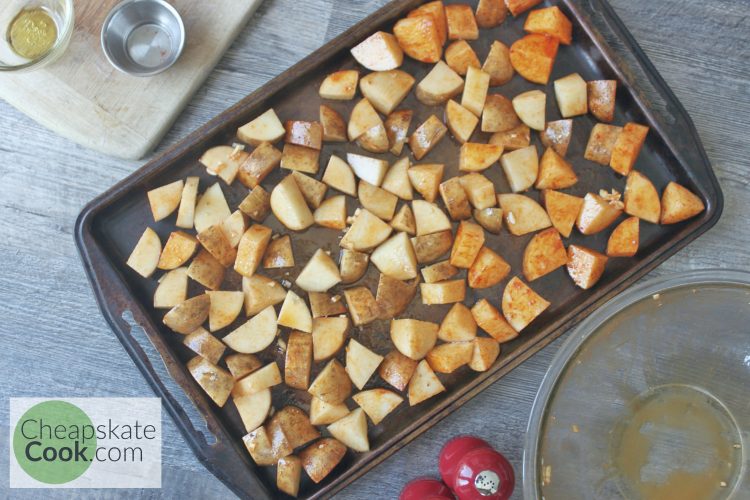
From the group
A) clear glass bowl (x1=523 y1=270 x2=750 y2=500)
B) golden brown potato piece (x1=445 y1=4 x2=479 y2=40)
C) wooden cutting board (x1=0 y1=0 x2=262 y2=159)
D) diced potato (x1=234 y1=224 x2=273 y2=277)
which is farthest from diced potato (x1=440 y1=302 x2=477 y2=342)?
wooden cutting board (x1=0 y1=0 x2=262 y2=159)

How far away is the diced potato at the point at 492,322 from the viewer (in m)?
1.82

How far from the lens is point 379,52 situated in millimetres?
1830

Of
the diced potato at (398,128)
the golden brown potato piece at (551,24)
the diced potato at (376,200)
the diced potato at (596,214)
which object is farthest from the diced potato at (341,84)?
the diced potato at (596,214)

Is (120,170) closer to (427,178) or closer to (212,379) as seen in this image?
(212,379)

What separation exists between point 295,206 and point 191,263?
13.3 inches

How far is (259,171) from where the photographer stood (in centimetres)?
183

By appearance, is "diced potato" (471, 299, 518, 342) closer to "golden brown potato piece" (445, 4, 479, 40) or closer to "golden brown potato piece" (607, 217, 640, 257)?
"golden brown potato piece" (607, 217, 640, 257)

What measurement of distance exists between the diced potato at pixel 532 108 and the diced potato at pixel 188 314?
1033mm

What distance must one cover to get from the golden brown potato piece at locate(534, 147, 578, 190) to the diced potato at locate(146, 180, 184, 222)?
3.36 feet

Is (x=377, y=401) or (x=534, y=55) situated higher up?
(x=534, y=55)

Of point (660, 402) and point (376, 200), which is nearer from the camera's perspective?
point (660, 402)

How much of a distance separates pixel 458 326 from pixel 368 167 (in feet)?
1.69

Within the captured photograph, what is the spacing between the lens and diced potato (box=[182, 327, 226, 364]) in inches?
71.4

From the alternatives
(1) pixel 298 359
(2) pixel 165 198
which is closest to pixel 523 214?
(1) pixel 298 359
